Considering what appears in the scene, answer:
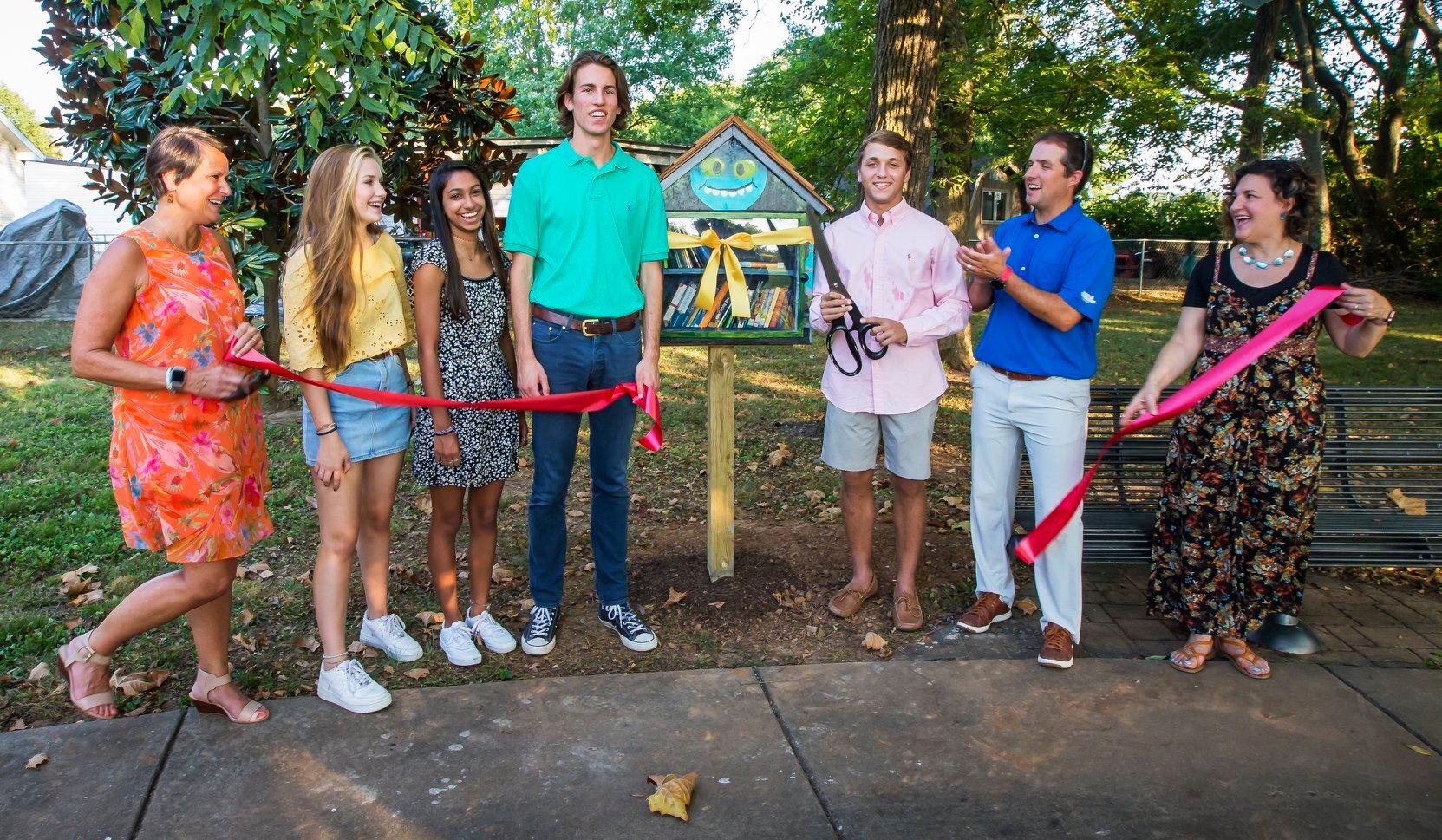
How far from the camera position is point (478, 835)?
2898 mm

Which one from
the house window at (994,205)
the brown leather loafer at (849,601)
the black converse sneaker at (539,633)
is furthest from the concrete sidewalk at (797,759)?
the house window at (994,205)

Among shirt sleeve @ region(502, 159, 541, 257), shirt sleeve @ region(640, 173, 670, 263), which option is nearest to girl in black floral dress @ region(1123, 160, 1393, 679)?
shirt sleeve @ region(640, 173, 670, 263)

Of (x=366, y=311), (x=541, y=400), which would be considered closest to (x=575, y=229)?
(x=541, y=400)

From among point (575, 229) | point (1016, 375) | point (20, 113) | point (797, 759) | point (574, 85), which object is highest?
point (20, 113)

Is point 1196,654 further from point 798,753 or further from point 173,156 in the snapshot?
point 173,156

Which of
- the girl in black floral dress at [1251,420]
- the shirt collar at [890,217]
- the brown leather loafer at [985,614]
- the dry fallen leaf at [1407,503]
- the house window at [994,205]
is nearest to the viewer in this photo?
the girl in black floral dress at [1251,420]

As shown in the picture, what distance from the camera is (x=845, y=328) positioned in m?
4.19

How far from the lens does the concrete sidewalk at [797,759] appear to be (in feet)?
9.75

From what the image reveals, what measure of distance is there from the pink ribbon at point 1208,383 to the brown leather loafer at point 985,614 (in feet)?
1.84

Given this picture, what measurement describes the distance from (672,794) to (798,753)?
513 mm

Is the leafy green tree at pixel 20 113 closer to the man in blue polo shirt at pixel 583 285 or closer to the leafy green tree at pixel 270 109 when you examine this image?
the leafy green tree at pixel 270 109

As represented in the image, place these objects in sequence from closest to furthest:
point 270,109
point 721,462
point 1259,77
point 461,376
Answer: point 461,376, point 721,462, point 270,109, point 1259,77

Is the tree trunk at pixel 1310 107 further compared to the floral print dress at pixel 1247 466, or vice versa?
the tree trunk at pixel 1310 107

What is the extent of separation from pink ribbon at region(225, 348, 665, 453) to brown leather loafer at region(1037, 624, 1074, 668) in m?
1.76
